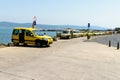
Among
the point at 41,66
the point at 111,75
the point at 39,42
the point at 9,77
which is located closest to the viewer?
the point at 9,77

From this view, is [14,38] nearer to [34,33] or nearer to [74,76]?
[34,33]

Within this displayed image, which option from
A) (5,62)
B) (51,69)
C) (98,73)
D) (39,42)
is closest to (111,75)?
(98,73)

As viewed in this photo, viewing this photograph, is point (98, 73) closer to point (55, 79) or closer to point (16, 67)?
point (55, 79)

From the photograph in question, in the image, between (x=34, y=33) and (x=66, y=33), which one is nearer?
(x=34, y=33)

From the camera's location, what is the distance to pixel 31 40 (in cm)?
2697

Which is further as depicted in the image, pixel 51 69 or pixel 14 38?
pixel 14 38

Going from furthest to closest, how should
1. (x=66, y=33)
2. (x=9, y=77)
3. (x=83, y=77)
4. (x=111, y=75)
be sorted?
(x=66, y=33) < (x=111, y=75) < (x=83, y=77) < (x=9, y=77)

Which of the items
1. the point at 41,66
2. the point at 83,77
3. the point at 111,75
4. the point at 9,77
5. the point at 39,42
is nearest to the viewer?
the point at 9,77

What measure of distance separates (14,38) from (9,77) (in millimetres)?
16211

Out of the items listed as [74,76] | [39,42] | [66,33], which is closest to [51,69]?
[74,76]

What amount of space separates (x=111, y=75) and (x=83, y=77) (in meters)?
1.71

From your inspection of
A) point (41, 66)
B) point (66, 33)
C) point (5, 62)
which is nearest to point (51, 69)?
point (41, 66)

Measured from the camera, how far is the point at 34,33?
2717 cm

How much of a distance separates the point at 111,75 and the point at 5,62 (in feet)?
18.4
